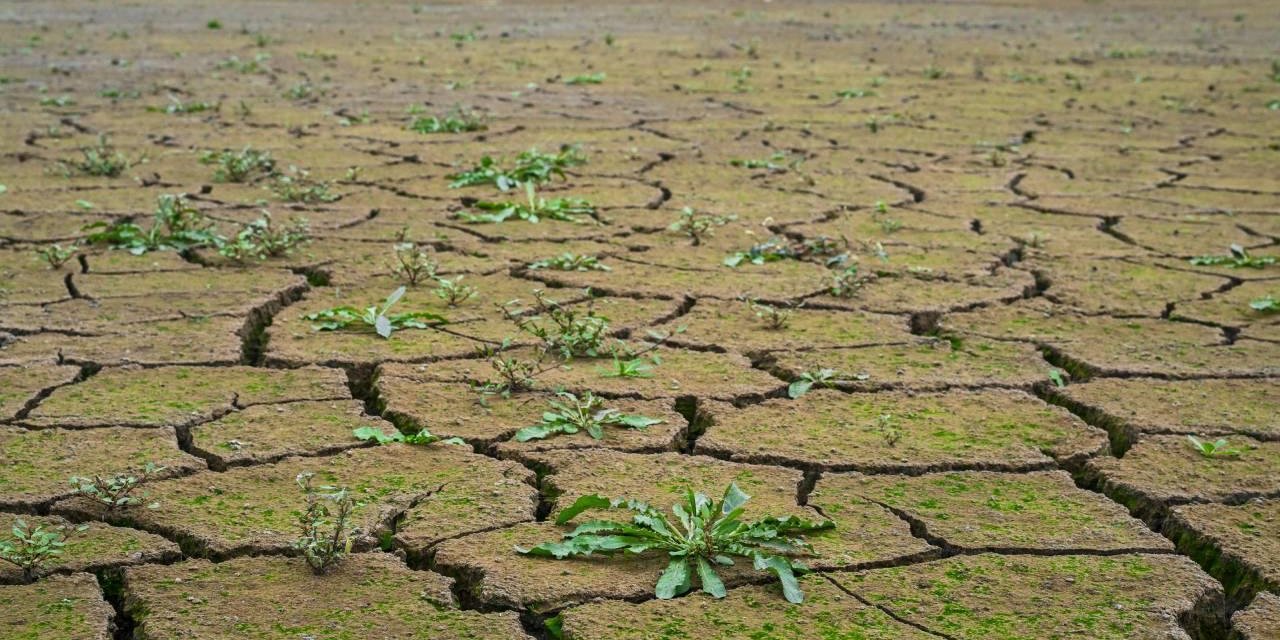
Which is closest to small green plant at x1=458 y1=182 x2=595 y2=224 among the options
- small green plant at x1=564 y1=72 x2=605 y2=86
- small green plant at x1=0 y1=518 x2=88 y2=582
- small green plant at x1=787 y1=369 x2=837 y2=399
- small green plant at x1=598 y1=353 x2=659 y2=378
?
small green plant at x1=598 y1=353 x2=659 y2=378

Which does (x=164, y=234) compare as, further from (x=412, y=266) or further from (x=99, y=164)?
(x=99, y=164)

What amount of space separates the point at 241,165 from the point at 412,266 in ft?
6.17

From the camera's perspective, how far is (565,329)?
3.65 metres

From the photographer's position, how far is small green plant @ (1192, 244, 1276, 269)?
4.75 metres

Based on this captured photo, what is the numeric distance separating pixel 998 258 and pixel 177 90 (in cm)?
609

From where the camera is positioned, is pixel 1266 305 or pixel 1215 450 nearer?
pixel 1215 450

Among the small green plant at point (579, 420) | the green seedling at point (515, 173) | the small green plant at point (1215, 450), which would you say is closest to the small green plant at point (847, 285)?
the small green plant at point (579, 420)

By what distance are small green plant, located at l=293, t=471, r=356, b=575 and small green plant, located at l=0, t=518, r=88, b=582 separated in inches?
15.2

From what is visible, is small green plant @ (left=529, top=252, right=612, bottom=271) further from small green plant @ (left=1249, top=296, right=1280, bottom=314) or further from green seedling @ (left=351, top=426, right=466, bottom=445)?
small green plant @ (left=1249, top=296, right=1280, bottom=314)

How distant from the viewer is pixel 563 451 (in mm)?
2984

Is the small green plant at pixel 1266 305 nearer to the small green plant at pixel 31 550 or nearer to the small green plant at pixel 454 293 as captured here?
the small green plant at pixel 454 293

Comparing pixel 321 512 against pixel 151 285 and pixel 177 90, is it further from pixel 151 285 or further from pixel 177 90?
pixel 177 90

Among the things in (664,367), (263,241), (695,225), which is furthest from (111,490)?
(695,225)

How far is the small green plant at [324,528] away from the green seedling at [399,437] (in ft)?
1.08
